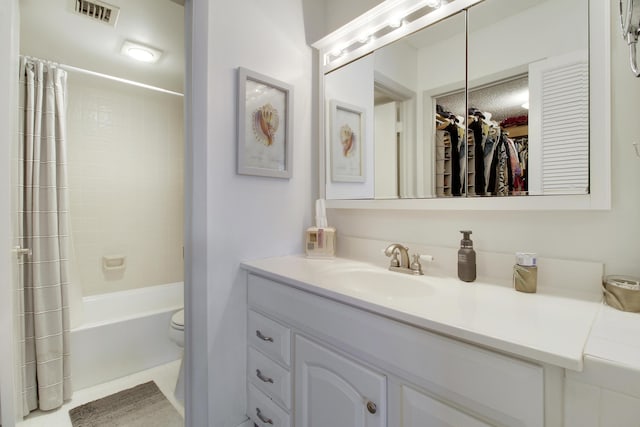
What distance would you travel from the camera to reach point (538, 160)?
3.01ft

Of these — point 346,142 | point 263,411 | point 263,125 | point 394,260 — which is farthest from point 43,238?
point 394,260

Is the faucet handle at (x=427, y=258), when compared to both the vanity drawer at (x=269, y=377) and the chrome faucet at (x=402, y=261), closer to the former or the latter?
the chrome faucet at (x=402, y=261)

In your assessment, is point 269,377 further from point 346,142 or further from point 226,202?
point 346,142

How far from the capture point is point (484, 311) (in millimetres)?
703

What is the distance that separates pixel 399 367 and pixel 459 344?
6.9 inches

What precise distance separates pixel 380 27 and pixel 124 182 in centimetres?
229

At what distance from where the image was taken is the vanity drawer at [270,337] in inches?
41.9

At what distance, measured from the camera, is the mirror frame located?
0.81 meters

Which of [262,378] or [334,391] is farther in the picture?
[262,378]

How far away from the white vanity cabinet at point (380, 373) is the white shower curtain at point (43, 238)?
1.33 metres

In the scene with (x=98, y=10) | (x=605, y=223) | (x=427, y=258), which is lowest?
(x=427, y=258)

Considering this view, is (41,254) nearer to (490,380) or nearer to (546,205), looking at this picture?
(490,380)

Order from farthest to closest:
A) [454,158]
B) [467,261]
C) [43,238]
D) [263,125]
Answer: [43,238], [263,125], [454,158], [467,261]

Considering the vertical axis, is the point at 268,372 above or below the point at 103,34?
below
